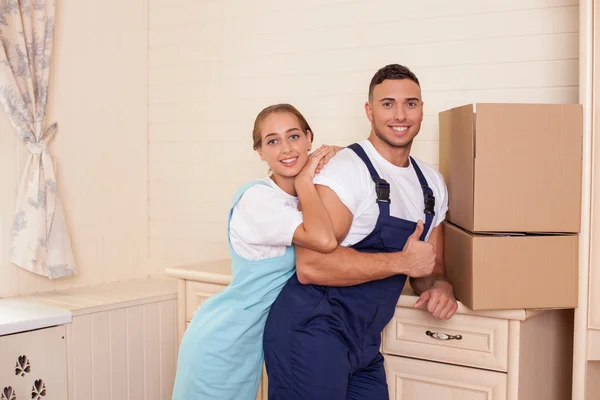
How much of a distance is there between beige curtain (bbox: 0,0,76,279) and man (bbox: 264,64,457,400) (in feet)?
5.07

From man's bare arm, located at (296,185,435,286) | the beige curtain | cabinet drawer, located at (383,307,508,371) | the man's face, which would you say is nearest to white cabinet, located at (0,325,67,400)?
the beige curtain

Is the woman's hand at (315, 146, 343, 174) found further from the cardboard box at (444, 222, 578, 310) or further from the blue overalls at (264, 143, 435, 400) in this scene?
the cardboard box at (444, 222, 578, 310)

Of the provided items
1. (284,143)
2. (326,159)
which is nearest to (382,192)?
(326,159)

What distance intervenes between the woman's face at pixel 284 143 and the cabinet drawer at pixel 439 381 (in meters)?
0.85

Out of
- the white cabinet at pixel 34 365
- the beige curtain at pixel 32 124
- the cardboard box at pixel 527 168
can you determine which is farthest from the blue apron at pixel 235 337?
the beige curtain at pixel 32 124

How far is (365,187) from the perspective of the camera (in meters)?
2.40

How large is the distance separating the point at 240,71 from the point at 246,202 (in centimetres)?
161

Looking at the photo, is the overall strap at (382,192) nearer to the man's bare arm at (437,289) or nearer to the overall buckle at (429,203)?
the overall buckle at (429,203)

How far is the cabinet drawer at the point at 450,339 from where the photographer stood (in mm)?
2498

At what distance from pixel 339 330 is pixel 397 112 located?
0.76m

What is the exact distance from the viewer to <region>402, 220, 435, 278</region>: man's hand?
2.42 m

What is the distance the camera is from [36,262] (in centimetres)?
343

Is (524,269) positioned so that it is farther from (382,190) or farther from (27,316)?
(27,316)

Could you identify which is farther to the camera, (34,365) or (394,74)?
(34,365)
